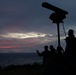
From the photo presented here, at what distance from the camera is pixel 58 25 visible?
1301 centimetres

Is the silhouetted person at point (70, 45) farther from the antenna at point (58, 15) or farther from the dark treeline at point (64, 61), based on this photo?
the antenna at point (58, 15)

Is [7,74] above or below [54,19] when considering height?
below

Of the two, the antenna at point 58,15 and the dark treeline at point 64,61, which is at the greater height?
the antenna at point 58,15

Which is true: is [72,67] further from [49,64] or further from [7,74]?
[7,74]

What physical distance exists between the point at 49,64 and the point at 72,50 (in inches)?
41.4

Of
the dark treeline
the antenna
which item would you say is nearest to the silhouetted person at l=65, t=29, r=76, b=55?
the dark treeline

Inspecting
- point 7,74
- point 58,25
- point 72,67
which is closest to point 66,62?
point 72,67

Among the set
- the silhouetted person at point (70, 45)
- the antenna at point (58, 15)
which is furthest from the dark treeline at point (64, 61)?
the antenna at point (58, 15)

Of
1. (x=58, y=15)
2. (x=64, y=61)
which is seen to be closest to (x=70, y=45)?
(x=64, y=61)

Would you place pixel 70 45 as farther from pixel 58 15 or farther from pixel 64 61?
pixel 58 15

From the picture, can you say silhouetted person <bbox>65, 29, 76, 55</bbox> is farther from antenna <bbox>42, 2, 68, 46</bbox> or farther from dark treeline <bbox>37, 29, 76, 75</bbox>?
antenna <bbox>42, 2, 68, 46</bbox>

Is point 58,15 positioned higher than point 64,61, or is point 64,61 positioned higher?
point 58,15

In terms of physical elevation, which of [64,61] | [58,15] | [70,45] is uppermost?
[58,15]

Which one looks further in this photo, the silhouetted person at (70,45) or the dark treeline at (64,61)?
the silhouetted person at (70,45)
